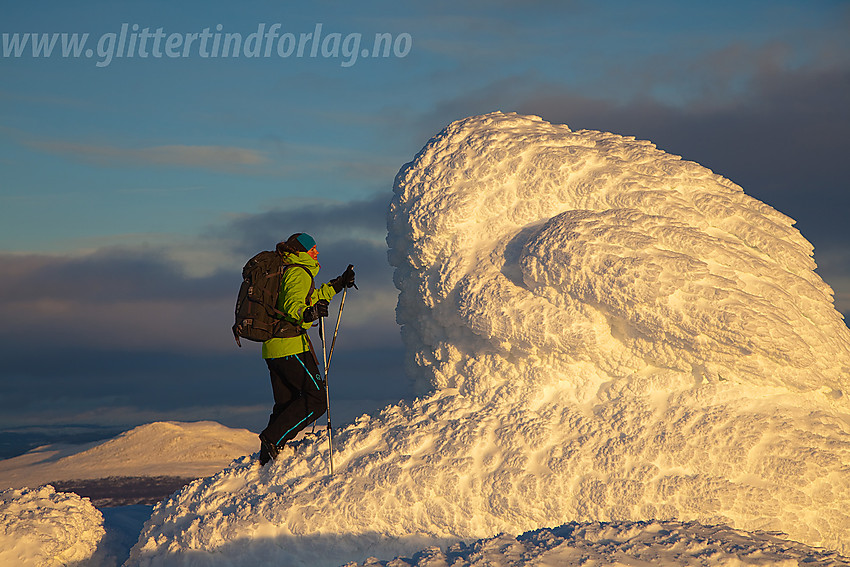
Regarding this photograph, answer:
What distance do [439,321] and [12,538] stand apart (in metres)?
4.78

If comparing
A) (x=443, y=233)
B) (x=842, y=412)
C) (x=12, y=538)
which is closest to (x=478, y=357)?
(x=443, y=233)

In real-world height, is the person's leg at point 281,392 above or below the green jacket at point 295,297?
below

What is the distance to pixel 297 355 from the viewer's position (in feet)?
24.2

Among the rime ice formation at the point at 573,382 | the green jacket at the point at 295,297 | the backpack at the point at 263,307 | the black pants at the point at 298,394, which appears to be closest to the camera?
the rime ice formation at the point at 573,382

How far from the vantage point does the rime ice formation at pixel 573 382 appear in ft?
21.1

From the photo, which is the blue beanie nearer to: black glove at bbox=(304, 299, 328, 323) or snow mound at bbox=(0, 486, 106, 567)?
black glove at bbox=(304, 299, 328, 323)

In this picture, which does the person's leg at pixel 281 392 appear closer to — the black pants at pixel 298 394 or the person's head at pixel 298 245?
the black pants at pixel 298 394

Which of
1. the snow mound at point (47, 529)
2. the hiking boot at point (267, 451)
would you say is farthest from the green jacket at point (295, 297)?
the snow mound at point (47, 529)

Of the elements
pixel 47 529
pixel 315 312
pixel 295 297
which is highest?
pixel 295 297

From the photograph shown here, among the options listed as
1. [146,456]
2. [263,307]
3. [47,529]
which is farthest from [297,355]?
[146,456]

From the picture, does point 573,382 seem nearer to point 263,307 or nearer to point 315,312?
point 315,312

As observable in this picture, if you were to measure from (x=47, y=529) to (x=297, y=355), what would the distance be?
3.34 metres

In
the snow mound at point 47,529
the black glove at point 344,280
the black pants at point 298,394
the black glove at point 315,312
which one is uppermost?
the black glove at point 344,280

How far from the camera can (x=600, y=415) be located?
22.9ft
